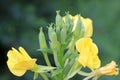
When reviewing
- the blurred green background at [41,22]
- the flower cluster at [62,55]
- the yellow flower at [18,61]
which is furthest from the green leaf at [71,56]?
the blurred green background at [41,22]

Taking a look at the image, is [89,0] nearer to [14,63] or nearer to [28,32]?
[28,32]

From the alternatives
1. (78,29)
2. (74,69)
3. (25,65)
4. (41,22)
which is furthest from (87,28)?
(41,22)

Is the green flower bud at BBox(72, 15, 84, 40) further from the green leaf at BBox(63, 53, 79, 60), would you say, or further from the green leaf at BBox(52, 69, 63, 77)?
the green leaf at BBox(52, 69, 63, 77)

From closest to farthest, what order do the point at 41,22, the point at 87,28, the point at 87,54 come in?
the point at 87,54 < the point at 87,28 < the point at 41,22

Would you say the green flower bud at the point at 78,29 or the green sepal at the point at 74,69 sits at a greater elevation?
the green flower bud at the point at 78,29

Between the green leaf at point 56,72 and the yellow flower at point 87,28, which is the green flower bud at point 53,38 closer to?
the green leaf at point 56,72

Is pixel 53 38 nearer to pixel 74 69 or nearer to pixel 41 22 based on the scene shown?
pixel 74 69
